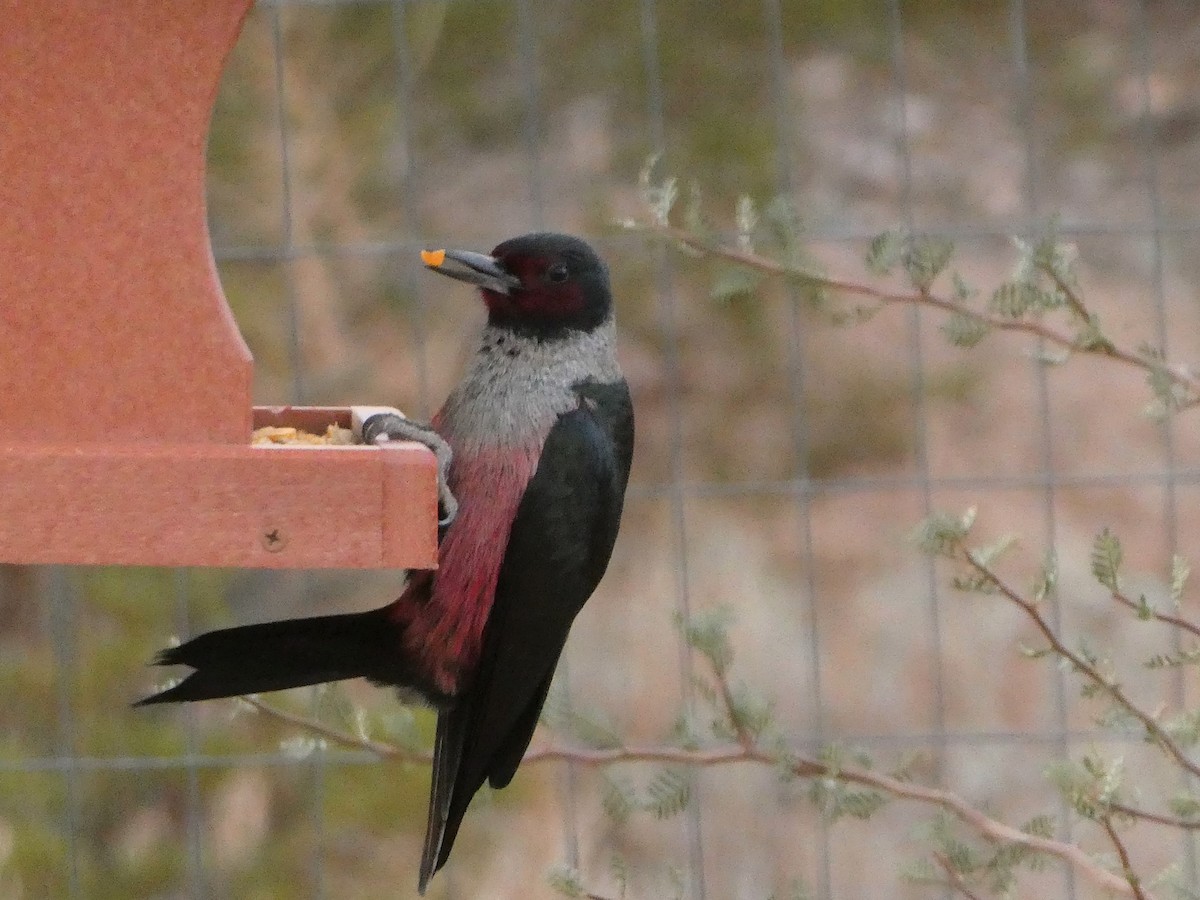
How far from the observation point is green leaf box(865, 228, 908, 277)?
2.65 meters

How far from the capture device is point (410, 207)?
3652 millimetres

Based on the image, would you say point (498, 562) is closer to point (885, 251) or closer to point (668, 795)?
point (668, 795)

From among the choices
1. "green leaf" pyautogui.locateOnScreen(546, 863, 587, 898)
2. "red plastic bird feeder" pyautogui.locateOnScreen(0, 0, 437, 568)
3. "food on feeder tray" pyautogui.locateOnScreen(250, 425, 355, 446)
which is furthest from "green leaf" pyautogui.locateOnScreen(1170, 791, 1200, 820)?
"food on feeder tray" pyautogui.locateOnScreen(250, 425, 355, 446)

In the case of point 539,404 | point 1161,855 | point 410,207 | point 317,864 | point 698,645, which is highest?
point 410,207

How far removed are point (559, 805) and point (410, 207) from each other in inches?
73.6

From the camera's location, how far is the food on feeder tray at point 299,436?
2398mm

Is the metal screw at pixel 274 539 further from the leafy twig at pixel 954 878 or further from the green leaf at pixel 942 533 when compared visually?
the leafy twig at pixel 954 878

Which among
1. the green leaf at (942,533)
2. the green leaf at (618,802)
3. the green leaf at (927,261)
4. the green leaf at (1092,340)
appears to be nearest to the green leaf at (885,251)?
the green leaf at (927,261)

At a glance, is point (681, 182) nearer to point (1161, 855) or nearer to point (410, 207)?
point (410, 207)

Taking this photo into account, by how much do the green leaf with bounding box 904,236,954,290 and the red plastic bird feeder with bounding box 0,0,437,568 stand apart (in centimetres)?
97

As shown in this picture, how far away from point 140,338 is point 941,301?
1.24 m

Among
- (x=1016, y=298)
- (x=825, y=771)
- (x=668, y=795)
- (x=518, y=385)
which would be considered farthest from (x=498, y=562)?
(x=1016, y=298)

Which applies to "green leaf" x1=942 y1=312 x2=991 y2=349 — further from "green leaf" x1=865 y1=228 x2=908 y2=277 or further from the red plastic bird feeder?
the red plastic bird feeder

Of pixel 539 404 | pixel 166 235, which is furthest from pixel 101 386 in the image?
pixel 539 404
